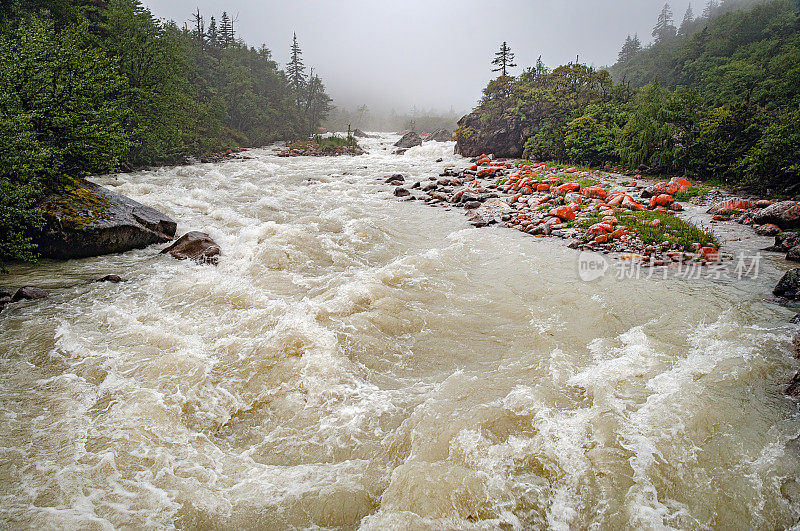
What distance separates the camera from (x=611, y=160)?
23734 mm

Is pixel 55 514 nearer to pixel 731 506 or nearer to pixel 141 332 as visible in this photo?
pixel 141 332

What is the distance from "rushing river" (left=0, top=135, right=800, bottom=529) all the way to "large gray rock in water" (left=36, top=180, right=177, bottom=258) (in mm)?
783

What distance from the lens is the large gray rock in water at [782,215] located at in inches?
404

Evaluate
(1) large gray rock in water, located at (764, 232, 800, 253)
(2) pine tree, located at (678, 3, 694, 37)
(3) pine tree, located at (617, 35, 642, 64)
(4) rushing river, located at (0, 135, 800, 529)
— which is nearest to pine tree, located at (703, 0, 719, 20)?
(2) pine tree, located at (678, 3, 694, 37)

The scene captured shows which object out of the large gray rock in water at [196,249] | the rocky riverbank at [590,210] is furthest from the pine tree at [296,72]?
the large gray rock in water at [196,249]

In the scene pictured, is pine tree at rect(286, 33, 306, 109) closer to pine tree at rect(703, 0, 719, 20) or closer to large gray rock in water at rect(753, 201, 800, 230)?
large gray rock in water at rect(753, 201, 800, 230)

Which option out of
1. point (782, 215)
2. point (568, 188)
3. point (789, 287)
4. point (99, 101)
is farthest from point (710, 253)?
point (99, 101)

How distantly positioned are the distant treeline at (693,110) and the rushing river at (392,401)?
9.99 m

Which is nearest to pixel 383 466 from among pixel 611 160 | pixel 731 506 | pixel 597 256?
pixel 731 506

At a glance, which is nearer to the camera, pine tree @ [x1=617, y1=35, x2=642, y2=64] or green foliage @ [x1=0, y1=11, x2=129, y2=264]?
green foliage @ [x1=0, y1=11, x2=129, y2=264]

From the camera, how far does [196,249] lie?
9.45m

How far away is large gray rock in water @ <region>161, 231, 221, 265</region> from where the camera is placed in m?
9.13

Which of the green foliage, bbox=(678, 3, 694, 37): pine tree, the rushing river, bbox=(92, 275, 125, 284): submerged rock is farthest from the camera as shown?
bbox=(678, 3, 694, 37): pine tree

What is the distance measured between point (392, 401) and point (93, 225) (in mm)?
9477
